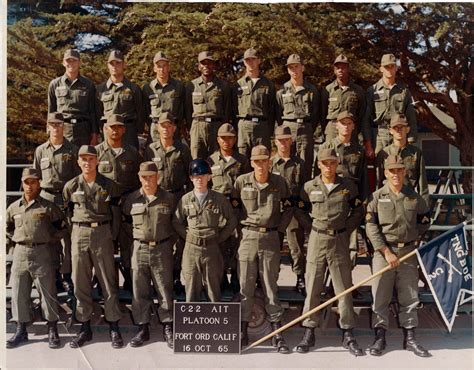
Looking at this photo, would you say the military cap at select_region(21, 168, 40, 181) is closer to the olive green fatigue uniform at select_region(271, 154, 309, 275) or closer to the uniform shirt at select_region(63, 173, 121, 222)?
the uniform shirt at select_region(63, 173, 121, 222)

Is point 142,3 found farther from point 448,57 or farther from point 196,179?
→ point 448,57

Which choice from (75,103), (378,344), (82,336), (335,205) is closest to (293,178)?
(335,205)

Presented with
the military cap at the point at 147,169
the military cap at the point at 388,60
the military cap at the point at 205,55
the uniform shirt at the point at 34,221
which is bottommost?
the uniform shirt at the point at 34,221

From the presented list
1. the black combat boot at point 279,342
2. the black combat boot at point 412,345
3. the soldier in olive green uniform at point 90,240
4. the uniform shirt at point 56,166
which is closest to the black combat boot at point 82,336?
the soldier in olive green uniform at point 90,240

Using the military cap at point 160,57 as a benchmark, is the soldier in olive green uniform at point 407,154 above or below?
below

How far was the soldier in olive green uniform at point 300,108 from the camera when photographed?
21.3 ft

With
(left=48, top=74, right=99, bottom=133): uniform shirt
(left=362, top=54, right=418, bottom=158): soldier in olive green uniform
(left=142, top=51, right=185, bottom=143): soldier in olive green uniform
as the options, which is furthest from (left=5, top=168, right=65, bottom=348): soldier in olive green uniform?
(left=362, top=54, right=418, bottom=158): soldier in olive green uniform

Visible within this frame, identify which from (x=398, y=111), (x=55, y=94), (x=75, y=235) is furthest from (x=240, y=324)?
(x=55, y=94)

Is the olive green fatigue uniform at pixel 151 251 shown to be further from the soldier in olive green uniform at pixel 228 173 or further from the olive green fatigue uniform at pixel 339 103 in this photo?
the olive green fatigue uniform at pixel 339 103

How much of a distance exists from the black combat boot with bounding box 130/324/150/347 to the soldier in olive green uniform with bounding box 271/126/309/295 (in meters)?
1.56

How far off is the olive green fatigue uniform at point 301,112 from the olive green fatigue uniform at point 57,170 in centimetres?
223

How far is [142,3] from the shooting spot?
6.45 metres

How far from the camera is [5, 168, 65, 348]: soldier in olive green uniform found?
232 inches

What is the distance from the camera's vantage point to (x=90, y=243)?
19.0ft
